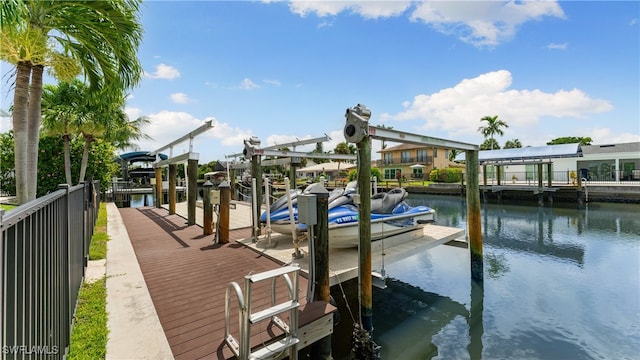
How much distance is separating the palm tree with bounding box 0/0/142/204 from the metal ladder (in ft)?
18.3

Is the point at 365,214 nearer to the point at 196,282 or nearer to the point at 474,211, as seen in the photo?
the point at 196,282

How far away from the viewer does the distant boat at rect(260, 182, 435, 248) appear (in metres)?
5.81

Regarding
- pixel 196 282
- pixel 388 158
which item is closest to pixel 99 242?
pixel 196 282

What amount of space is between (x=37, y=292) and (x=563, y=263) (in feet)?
37.0

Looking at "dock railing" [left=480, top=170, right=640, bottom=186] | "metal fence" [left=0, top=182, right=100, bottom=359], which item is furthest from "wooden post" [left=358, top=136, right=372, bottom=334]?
"dock railing" [left=480, top=170, right=640, bottom=186]

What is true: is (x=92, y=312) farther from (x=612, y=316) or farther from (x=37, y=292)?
(x=612, y=316)

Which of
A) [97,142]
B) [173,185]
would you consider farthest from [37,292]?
[97,142]

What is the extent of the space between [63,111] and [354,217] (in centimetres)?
1420

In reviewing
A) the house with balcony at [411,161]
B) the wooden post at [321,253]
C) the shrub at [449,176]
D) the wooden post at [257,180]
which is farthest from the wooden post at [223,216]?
the house with balcony at [411,161]

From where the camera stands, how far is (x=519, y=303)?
→ 6320 mm

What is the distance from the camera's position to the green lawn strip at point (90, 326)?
2.74 meters

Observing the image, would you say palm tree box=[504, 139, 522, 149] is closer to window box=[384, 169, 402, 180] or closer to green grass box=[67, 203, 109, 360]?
window box=[384, 169, 402, 180]

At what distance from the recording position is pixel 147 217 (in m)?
10.6

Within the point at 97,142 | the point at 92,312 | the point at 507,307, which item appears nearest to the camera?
the point at 92,312
